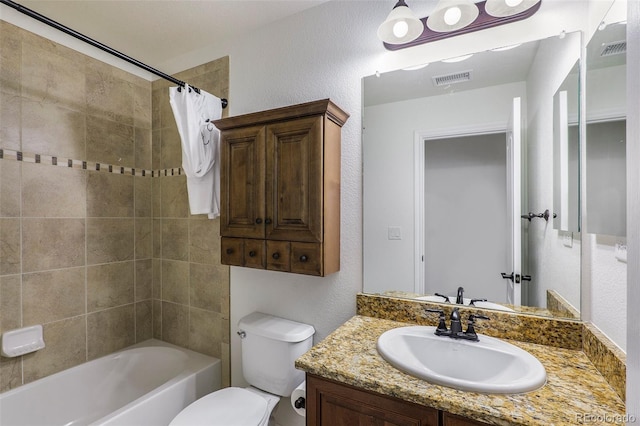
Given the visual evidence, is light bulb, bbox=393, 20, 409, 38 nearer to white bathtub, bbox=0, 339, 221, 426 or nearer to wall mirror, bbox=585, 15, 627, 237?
wall mirror, bbox=585, 15, 627, 237

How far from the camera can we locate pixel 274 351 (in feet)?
5.21

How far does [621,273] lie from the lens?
0.90 metres

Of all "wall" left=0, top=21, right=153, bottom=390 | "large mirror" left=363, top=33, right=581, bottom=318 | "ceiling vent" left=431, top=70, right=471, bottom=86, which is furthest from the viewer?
"wall" left=0, top=21, right=153, bottom=390

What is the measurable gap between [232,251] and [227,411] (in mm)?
771

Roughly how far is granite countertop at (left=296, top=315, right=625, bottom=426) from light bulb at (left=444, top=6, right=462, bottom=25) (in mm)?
1293

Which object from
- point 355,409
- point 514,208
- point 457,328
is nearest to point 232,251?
point 355,409

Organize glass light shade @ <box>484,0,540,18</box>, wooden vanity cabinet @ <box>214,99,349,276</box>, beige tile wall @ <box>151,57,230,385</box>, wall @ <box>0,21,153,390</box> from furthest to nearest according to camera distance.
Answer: beige tile wall @ <box>151,57,230,385</box> < wall @ <box>0,21,153,390</box> < wooden vanity cabinet @ <box>214,99,349,276</box> < glass light shade @ <box>484,0,540,18</box>

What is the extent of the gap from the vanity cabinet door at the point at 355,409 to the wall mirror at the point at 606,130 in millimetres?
753

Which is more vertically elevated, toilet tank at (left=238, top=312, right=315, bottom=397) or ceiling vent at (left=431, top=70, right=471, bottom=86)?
ceiling vent at (left=431, top=70, right=471, bottom=86)

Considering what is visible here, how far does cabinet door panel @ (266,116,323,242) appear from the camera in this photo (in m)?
1.44

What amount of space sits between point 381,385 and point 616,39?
1.23 metres

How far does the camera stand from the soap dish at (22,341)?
1.61 m
